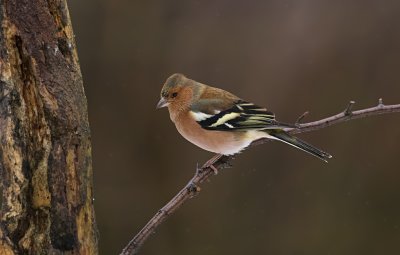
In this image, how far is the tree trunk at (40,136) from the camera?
7.30ft

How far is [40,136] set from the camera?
226cm

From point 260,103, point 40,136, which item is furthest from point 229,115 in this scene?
point 260,103

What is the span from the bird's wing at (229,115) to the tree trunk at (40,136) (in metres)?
1.31

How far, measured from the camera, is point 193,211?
20.3 ft

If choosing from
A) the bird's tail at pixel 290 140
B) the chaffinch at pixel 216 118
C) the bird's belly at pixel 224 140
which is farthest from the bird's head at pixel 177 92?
the bird's tail at pixel 290 140

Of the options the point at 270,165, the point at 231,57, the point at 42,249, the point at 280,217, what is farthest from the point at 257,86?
the point at 42,249

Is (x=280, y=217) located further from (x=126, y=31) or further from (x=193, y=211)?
(x=126, y=31)

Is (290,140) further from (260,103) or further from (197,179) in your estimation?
(260,103)

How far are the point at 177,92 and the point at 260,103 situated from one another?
215 centimetres

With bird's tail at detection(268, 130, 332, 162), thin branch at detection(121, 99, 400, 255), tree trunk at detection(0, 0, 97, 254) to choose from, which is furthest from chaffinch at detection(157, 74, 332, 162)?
tree trunk at detection(0, 0, 97, 254)

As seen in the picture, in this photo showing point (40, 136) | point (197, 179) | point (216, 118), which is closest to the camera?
point (40, 136)

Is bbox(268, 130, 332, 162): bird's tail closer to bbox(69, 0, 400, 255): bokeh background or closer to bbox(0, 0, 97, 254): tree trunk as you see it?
bbox(0, 0, 97, 254): tree trunk

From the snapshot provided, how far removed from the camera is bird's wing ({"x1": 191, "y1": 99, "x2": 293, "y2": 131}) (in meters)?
3.48

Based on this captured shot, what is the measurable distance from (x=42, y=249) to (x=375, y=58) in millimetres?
4116
